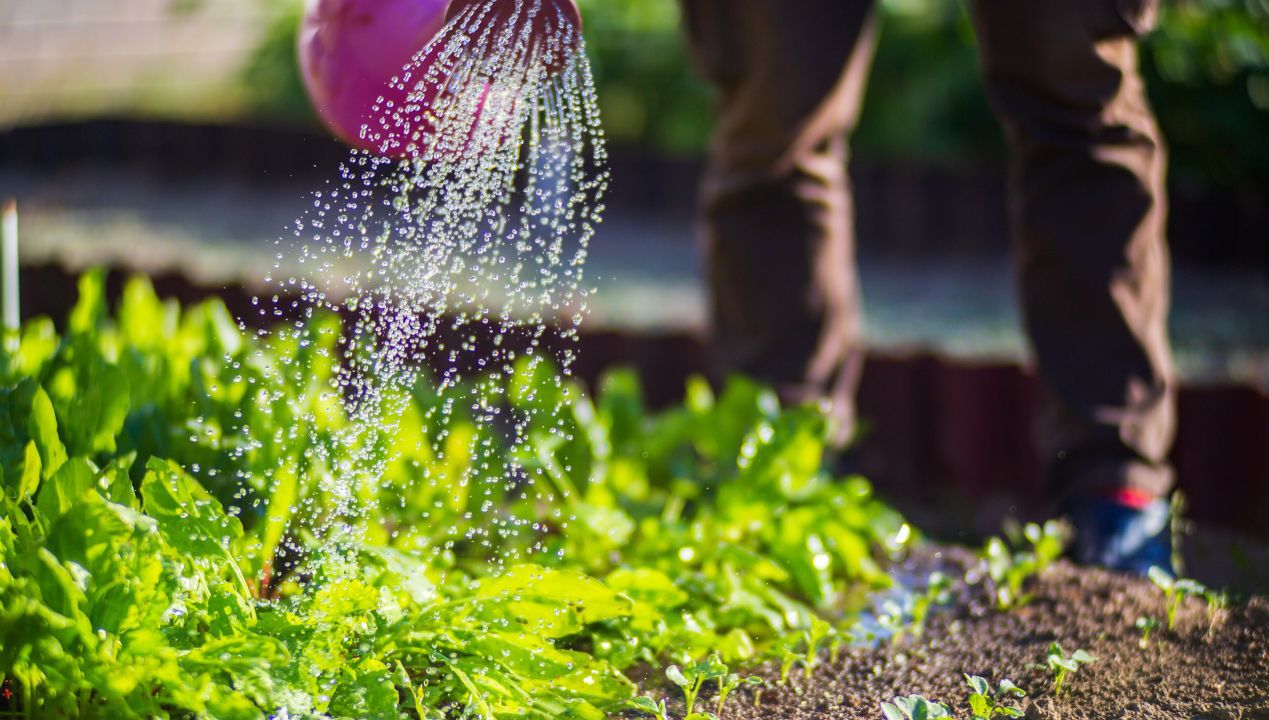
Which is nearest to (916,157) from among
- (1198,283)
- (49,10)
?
(1198,283)

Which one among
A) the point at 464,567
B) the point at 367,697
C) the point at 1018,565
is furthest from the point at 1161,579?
the point at 367,697

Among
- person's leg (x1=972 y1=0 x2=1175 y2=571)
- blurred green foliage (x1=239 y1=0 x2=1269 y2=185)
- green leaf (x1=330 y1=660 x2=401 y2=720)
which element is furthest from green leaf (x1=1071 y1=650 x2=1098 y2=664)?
blurred green foliage (x1=239 y1=0 x2=1269 y2=185)

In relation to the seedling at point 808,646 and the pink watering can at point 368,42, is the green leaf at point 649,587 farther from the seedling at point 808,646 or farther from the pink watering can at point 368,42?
the pink watering can at point 368,42

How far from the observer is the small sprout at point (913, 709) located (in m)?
1.50

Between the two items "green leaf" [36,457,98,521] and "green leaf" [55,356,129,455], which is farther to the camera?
"green leaf" [55,356,129,455]

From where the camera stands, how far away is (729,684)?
166cm

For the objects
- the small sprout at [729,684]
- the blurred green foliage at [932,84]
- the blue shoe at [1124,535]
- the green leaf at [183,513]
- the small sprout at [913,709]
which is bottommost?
the blurred green foliage at [932,84]

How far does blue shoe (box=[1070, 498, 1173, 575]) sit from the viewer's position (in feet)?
7.22

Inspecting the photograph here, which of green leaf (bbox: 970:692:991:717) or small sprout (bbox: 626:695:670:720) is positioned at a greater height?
small sprout (bbox: 626:695:670:720)

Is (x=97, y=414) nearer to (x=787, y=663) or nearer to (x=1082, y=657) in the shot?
(x=787, y=663)

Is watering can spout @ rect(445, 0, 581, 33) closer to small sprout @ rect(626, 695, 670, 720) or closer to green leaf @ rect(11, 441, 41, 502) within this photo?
green leaf @ rect(11, 441, 41, 502)

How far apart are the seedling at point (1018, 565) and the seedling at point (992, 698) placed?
346 millimetres

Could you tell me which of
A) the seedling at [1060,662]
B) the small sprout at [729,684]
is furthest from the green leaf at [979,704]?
the small sprout at [729,684]

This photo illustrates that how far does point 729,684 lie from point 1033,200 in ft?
3.70
